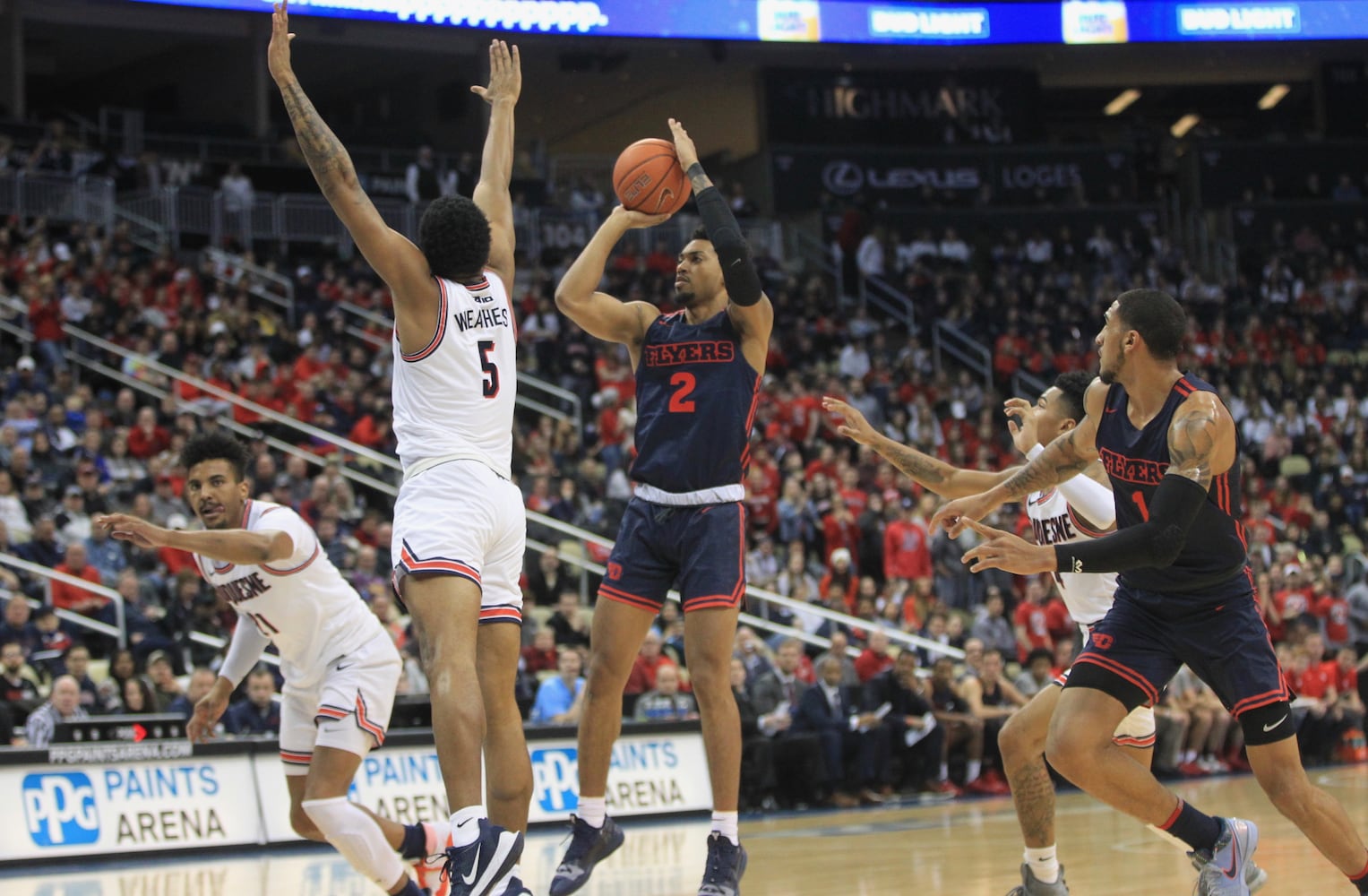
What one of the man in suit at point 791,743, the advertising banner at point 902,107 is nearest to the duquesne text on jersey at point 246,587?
the man in suit at point 791,743

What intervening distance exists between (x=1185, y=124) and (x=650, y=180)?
1252 inches

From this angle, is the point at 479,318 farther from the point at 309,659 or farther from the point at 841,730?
the point at 841,730

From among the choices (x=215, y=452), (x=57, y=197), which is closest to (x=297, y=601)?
(x=215, y=452)

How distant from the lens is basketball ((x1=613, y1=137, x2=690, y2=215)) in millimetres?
6641

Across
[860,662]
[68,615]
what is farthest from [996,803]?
[68,615]

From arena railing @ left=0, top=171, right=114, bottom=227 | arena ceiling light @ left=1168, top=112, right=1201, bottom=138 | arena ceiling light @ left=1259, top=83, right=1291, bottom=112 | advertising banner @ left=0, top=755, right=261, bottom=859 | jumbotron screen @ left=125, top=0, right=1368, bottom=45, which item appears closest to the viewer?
advertising banner @ left=0, top=755, right=261, bottom=859

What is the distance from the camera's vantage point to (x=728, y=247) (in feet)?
20.6

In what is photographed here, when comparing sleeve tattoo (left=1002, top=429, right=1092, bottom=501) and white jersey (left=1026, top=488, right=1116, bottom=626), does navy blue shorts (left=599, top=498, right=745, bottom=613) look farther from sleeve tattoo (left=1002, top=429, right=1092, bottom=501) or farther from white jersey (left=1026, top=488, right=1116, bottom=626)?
white jersey (left=1026, top=488, right=1116, bottom=626)

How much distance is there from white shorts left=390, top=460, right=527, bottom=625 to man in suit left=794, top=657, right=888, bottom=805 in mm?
8341

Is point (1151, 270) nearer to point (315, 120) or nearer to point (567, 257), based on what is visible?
point (567, 257)

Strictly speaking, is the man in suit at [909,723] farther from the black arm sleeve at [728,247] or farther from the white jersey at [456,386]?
the white jersey at [456,386]

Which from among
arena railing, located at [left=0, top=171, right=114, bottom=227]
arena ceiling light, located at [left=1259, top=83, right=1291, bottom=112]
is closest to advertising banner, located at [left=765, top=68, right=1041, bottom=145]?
arena ceiling light, located at [left=1259, top=83, right=1291, bottom=112]

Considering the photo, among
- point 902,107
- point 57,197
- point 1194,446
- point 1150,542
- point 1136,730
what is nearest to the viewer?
point 1150,542

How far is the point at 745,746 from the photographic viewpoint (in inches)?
526
